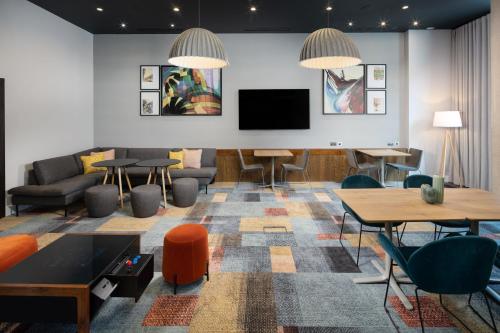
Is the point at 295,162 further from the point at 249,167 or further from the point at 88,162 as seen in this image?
the point at 88,162

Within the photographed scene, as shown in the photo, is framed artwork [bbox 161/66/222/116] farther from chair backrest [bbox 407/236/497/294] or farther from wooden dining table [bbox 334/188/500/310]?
chair backrest [bbox 407/236/497/294]

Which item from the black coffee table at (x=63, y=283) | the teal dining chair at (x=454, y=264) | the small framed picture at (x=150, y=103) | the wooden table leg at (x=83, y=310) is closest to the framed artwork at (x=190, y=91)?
the small framed picture at (x=150, y=103)

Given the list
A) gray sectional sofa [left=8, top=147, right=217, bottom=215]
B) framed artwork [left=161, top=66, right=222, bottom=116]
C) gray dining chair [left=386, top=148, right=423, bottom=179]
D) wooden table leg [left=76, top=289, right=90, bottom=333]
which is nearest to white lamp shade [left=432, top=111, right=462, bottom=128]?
gray dining chair [left=386, top=148, right=423, bottom=179]

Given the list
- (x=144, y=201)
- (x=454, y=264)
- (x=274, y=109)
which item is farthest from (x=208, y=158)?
(x=454, y=264)

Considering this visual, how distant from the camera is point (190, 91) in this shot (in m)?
7.39

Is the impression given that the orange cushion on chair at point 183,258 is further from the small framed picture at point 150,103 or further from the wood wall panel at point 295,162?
the small framed picture at point 150,103

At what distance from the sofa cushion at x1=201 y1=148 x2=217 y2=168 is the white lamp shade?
496 centimetres

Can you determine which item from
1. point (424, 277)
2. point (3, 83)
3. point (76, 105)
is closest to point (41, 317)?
point (424, 277)

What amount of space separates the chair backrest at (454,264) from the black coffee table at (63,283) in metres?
1.85

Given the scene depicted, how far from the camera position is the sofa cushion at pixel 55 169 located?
16.8 feet

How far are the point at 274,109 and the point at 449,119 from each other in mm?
3733

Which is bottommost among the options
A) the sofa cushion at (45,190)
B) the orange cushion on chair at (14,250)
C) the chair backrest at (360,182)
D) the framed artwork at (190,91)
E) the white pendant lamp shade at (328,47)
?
the orange cushion on chair at (14,250)

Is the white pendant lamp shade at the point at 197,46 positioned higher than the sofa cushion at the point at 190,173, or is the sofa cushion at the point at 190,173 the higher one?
the white pendant lamp shade at the point at 197,46

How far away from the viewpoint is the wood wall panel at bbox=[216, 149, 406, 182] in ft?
24.6
